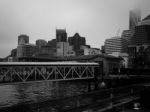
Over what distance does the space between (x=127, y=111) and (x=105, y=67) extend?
276 ft

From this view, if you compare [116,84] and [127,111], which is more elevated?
[127,111]

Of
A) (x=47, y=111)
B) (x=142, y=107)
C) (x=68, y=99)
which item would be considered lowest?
(x=47, y=111)

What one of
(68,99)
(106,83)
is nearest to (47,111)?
(68,99)

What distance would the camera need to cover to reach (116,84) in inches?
1956

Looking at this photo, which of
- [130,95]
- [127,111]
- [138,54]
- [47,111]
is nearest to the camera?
[127,111]

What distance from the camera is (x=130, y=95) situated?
12531 mm

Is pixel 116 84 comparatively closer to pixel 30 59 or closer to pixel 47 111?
pixel 47 111

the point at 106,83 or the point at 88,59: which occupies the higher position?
the point at 88,59

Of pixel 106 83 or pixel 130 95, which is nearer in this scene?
pixel 130 95

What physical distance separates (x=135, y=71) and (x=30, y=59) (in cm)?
7958

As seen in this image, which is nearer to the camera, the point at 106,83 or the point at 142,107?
the point at 142,107

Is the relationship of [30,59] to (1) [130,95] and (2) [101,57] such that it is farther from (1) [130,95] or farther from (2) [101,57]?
(1) [130,95]

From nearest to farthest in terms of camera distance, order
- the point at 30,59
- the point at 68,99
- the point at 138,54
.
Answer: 1. the point at 68,99
2. the point at 138,54
3. the point at 30,59

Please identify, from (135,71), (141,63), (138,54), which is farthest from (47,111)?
(138,54)
